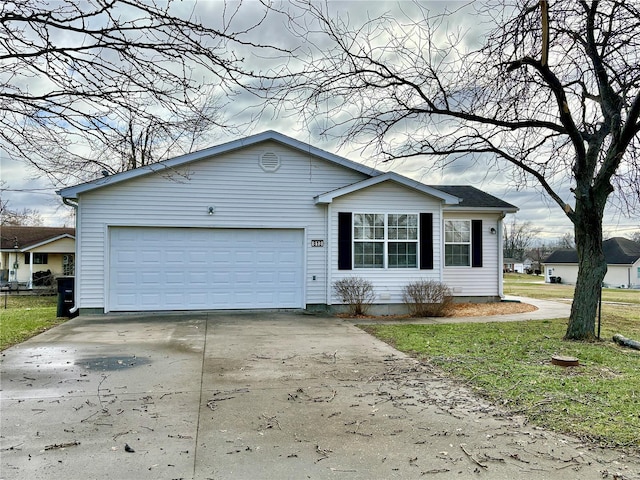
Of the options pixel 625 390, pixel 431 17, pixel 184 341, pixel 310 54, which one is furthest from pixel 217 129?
pixel 625 390

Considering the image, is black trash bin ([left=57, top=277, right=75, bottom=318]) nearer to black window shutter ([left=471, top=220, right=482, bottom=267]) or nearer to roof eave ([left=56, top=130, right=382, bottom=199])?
roof eave ([left=56, top=130, right=382, bottom=199])

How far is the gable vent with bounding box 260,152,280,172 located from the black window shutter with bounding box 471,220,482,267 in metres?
6.88

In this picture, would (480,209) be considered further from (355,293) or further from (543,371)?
(543,371)

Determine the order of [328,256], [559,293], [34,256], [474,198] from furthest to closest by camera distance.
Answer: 1. [34,256]
2. [559,293]
3. [474,198]
4. [328,256]

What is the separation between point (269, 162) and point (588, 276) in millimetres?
7994

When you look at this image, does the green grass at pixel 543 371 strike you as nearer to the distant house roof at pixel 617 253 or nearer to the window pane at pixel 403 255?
the window pane at pixel 403 255

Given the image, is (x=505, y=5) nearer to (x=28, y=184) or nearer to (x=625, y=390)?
(x=625, y=390)

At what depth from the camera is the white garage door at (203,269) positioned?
39.6 ft

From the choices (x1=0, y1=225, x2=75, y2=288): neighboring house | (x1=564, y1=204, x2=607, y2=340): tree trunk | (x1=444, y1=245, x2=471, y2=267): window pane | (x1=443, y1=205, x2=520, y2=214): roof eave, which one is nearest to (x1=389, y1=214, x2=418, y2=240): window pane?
(x1=443, y1=205, x2=520, y2=214): roof eave

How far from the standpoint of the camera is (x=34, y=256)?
107ft

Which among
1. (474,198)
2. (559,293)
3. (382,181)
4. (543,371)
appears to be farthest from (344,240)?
(559,293)

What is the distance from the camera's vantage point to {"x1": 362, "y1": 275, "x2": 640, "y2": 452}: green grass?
4.38 meters

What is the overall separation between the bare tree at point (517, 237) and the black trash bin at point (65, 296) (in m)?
80.4

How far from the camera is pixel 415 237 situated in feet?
42.9
